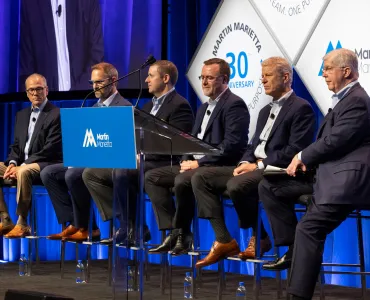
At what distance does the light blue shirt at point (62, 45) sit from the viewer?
7.87 m

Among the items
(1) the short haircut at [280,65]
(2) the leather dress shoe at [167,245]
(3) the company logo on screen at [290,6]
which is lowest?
(2) the leather dress shoe at [167,245]

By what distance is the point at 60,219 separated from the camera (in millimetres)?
6699

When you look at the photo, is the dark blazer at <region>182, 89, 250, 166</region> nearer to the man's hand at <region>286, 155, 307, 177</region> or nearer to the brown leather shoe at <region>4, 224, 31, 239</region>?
the man's hand at <region>286, 155, 307, 177</region>

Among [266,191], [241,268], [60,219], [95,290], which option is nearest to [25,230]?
[60,219]

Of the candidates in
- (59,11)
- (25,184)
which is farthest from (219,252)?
(59,11)

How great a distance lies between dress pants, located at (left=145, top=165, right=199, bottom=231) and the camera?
5.51 meters

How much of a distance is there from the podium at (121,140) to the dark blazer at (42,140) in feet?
8.25

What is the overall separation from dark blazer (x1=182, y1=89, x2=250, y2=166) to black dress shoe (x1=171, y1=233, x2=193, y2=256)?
1.70 feet

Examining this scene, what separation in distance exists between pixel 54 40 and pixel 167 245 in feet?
10.9

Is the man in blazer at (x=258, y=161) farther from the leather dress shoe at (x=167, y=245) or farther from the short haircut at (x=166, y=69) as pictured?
the short haircut at (x=166, y=69)

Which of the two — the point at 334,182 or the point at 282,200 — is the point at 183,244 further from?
the point at 334,182

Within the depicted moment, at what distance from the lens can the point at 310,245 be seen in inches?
173

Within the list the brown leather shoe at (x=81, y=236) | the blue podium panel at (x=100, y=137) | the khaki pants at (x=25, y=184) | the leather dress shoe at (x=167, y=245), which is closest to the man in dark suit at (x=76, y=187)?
the brown leather shoe at (x=81, y=236)

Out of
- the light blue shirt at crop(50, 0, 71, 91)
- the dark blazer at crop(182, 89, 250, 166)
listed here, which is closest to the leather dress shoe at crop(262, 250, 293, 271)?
the dark blazer at crop(182, 89, 250, 166)
